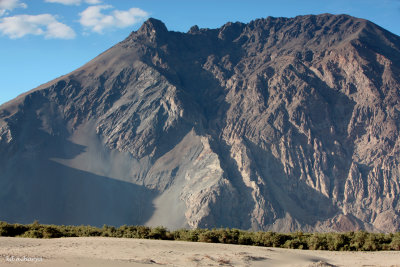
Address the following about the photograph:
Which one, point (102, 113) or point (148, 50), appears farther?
point (148, 50)

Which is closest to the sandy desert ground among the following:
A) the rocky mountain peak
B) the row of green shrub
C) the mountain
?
the row of green shrub

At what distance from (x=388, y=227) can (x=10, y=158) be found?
3971 inches

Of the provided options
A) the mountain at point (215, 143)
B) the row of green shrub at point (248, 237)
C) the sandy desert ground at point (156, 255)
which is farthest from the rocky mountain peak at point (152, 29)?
the sandy desert ground at point (156, 255)

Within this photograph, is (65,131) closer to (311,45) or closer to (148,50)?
(148,50)

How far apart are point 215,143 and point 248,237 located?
109 metres

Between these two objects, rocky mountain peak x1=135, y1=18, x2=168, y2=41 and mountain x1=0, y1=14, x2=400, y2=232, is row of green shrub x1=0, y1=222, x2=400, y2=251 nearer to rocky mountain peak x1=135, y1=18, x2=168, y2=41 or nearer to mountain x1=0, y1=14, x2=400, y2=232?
mountain x1=0, y1=14, x2=400, y2=232

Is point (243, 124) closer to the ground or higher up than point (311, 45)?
closer to the ground

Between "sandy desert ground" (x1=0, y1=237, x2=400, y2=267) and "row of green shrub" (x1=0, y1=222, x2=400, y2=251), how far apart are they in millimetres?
1943

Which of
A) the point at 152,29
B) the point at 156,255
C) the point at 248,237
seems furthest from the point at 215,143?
the point at 156,255

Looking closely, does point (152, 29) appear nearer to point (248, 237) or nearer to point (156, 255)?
point (248, 237)

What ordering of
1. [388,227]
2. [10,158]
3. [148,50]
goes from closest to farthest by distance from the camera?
[388,227] → [10,158] → [148,50]

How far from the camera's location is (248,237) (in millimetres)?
27141

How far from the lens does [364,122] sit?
466 feet

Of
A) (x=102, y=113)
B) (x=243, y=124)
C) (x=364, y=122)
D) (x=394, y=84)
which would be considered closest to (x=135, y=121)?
(x=102, y=113)
